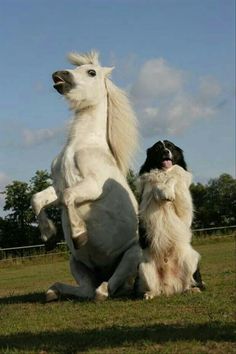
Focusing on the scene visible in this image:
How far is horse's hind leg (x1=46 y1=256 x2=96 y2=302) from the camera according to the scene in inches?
318

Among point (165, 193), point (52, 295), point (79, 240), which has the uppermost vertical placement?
point (165, 193)

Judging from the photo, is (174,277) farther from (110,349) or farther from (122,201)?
(110,349)

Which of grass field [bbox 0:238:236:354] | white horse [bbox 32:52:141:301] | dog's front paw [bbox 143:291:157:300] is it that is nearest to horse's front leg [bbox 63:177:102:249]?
white horse [bbox 32:52:141:301]

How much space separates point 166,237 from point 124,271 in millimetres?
747

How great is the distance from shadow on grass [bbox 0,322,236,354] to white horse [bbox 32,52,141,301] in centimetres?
198

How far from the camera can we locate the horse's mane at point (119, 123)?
8.41 meters

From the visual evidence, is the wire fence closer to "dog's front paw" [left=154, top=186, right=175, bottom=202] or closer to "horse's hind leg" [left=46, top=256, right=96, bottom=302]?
"horse's hind leg" [left=46, top=256, right=96, bottom=302]

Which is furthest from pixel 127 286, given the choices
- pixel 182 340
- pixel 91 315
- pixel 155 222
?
pixel 182 340

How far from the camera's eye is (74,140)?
26.7 feet

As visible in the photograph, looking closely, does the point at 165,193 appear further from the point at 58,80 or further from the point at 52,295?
the point at 58,80

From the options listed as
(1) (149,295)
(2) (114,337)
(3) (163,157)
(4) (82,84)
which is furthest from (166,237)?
(2) (114,337)

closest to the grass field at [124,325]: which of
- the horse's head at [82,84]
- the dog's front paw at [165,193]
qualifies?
the dog's front paw at [165,193]

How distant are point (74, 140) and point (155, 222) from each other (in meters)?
1.54

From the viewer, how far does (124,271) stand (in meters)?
7.94
